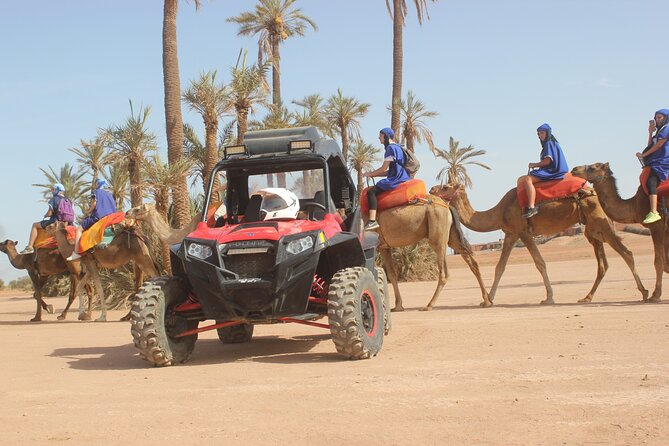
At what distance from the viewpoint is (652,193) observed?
50.0 feet

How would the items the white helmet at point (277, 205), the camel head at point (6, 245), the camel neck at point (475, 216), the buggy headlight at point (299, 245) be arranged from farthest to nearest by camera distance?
the camel head at point (6, 245) < the camel neck at point (475, 216) < the white helmet at point (277, 205) < the buggy headlight at point (299, 245)

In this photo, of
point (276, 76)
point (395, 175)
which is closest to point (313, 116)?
point (276, 76)

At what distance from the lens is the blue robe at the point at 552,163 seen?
1608cm

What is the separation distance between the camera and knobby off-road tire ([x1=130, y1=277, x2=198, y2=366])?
9055 millimetres

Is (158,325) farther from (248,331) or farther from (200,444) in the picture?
(200,444)

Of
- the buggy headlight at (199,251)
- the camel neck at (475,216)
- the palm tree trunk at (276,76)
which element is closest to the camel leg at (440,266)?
the camel neck at (475,216)

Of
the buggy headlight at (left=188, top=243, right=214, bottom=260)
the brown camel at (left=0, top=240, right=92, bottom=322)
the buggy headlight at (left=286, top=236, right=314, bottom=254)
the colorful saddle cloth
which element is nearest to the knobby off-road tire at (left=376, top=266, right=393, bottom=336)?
the buggy headlight at (left=286, top=236, right=314, bottom=254)

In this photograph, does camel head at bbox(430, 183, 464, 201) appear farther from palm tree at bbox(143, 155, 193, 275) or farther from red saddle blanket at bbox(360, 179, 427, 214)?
palm tree at bbox(143, 155, 193, 275)

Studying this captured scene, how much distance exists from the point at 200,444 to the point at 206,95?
2541 cm

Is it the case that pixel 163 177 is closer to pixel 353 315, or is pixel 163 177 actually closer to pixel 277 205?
pixel 277 205

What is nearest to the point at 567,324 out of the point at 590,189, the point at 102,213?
the point at 590,189

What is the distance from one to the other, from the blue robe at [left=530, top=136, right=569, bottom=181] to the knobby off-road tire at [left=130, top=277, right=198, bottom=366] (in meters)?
8.91

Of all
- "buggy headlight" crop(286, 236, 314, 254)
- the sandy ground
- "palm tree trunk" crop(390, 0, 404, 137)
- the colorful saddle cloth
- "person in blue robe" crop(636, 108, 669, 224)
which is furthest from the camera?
"palm tree trunk" crop(390, 0, 404, 137)

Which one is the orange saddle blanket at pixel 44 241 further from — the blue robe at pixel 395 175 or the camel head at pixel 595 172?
the camel head at pixel 595 172
